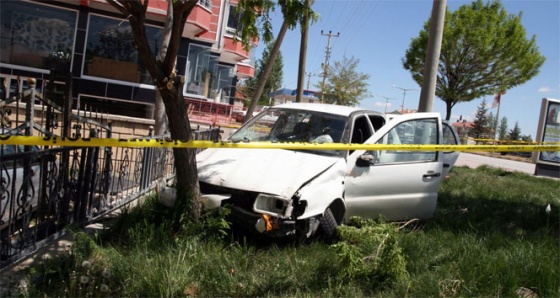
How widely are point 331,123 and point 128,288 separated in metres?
3.29

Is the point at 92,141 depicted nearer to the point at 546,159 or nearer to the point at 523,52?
the point at 546,159

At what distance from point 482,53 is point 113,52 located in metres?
17.7

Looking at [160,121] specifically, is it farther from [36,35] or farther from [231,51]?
[231,51]

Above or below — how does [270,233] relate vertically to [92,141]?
below

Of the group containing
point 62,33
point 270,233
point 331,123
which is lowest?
point 270,233

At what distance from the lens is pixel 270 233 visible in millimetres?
4293

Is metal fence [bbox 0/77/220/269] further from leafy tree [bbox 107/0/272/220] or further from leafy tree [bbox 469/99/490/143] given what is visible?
leafy tree [bbox 469/99/490/143]

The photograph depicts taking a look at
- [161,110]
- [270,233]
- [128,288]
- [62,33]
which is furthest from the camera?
[62,33]

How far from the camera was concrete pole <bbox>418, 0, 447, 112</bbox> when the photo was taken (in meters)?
9.27

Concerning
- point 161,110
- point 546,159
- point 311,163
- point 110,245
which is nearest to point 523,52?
point 546,159

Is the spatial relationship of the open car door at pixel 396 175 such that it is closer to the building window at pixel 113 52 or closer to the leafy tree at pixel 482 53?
the building window at pixel 113 52

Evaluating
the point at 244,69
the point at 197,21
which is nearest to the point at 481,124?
the point at 244,69

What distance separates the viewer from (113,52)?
17.0m

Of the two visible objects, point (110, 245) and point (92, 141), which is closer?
point (92, 141)
